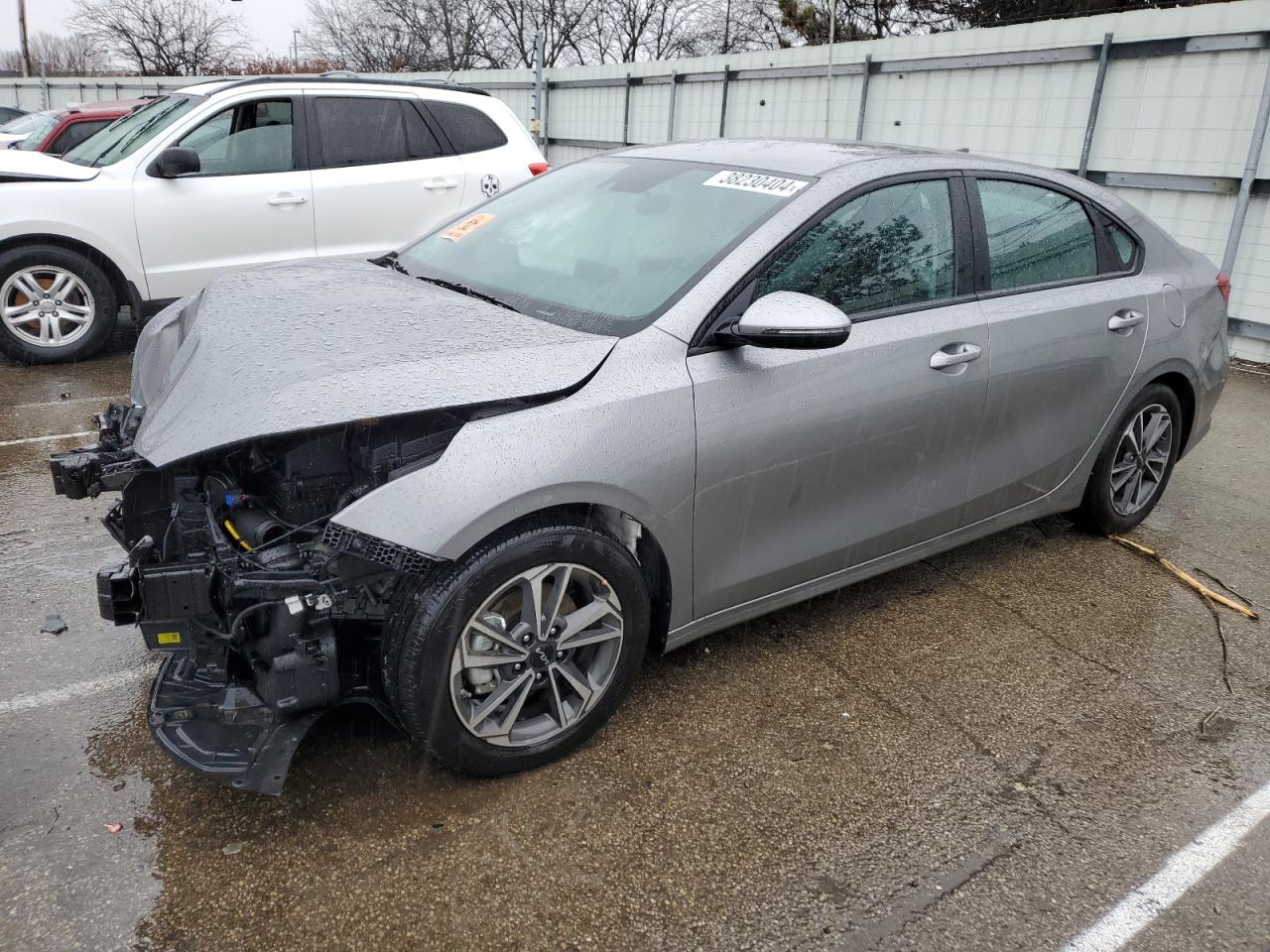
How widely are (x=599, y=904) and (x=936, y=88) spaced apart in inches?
386

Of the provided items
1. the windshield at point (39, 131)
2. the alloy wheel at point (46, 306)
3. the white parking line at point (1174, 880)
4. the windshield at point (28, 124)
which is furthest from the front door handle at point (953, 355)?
the windshield at point (28, 124)

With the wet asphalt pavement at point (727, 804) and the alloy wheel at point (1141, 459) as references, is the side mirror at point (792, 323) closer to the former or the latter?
the wet asphalt pavement at point (727, 804)

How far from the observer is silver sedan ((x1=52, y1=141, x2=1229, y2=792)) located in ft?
7.73

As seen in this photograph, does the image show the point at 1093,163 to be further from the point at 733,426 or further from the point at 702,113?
the point at 733,426

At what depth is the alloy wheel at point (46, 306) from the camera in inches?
249

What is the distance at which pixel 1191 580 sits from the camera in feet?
13.6

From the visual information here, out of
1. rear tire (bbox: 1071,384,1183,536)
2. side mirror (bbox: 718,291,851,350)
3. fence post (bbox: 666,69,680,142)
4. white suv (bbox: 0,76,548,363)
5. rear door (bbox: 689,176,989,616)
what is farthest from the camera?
fence post (bbox: 666,69,680,142)

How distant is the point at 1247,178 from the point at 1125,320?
16.8 ft

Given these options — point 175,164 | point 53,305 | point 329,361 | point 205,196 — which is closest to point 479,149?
point 205,196

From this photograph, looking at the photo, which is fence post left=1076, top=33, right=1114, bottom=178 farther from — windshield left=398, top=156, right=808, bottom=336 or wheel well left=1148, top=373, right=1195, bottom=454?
windshield left=398, top=156, right=808, bottom=336

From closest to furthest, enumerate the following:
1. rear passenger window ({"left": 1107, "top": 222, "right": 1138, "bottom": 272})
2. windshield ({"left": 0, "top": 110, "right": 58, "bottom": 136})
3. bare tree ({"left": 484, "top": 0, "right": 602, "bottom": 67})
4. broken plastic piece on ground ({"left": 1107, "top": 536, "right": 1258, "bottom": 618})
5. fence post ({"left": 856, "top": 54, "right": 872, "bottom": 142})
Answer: broken plastic piece on ground ({"left": 1107, "top": 536, "right": 1258, "bottom": 618}) → rear passenger window ({"left": 1107, "top": 222, "right": 1138, "bottom": 272}) → fence post ({"left": 856, "top": 54, "right": 872, "bottom": 142}) → windshield ({"left": 0, "top": 110, "right": 58, "bottom": 136}) → bare tree ({"left": 484, "top": 0, "right": 602, "bottom": 67})

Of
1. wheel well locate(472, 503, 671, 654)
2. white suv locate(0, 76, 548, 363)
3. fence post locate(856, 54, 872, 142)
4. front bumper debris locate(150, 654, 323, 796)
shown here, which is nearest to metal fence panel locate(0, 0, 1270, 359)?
fence post locate(856, 54, 872, 142)

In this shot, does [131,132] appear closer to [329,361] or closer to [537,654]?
[329,361]

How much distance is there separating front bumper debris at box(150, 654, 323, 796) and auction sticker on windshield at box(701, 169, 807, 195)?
2.06 meters
